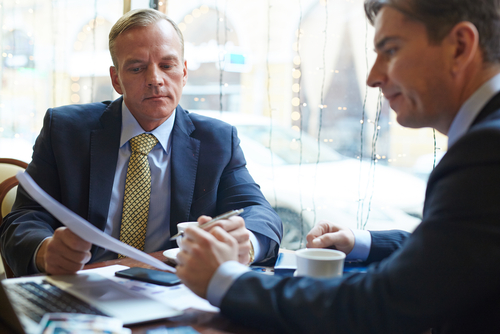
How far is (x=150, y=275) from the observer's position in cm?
102

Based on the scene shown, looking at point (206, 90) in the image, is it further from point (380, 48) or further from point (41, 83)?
point (380, 48)

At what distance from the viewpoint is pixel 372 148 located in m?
2.30

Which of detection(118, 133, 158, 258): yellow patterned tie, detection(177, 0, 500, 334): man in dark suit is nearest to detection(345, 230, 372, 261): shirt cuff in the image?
A: detection(177, 0, 500, 334): man in dark suit

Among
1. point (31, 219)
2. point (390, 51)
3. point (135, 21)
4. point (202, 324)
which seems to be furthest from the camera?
point (135, 21)

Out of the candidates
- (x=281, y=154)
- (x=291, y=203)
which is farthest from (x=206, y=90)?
(x=291, y=203)

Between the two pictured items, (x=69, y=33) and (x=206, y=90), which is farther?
(x=69, y=33)

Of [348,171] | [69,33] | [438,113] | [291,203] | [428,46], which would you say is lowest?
[291,203]

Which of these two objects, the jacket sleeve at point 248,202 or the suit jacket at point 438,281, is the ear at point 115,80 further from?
the suit jacket at point 438,281

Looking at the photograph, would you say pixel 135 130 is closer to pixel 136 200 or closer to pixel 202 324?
pixel 136 200

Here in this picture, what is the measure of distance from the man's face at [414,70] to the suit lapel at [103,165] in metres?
1.03

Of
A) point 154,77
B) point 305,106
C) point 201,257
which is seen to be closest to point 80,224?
point 201,257

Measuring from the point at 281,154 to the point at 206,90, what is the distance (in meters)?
0.71

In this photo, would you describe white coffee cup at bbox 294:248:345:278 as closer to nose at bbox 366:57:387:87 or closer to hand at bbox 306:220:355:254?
hand at bbox 306:220:355:254

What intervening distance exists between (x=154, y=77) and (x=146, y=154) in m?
0.29
